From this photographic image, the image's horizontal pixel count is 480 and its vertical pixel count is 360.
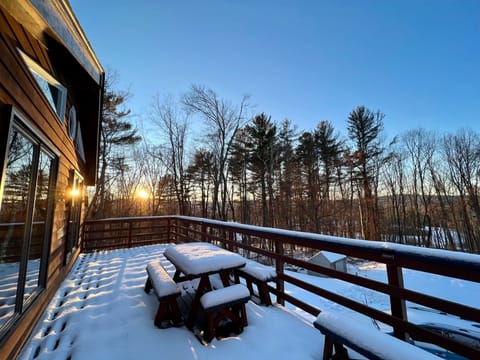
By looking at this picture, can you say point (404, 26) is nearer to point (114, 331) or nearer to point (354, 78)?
point (354, 78)

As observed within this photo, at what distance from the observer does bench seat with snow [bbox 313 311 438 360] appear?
111 centimetres

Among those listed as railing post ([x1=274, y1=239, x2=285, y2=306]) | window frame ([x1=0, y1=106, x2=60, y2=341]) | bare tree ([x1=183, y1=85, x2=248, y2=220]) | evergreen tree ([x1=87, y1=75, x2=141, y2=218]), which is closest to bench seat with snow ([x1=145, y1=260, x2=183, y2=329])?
window frame ([x1=0, y1=106, x2=60, y2=341])

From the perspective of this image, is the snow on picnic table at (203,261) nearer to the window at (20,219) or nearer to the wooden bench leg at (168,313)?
the wooden bench leg at (168,313)

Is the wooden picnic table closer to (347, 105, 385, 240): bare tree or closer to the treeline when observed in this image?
the treeline

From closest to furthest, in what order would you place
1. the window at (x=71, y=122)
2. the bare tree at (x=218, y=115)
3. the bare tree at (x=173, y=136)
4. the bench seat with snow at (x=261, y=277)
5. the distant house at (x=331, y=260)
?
the bench seat with snow at (x=261, y=277)
the window at (x=71, y=122)
the distant house at (x=331, y=260)
the bare tree at (x=218, y=115)
the bare tree at (x=173, y=136)

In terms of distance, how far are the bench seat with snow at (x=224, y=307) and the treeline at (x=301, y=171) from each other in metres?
10.2

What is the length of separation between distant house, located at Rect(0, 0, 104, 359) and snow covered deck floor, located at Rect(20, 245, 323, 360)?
23 centimetres

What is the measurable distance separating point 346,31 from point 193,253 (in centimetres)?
846

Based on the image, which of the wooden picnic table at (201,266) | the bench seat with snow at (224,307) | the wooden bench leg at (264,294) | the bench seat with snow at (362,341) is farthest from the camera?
the wooden bench leg at (264,294)

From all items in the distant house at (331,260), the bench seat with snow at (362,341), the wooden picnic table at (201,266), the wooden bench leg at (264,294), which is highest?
the wooden picnic table at (201,266)

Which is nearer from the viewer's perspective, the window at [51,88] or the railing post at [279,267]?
the window at [51,88]

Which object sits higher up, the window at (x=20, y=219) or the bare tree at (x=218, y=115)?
the bare tree at (x=218, y=115)

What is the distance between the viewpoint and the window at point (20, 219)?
1.58m

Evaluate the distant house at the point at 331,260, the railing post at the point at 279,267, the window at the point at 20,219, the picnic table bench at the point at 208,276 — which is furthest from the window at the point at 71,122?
the distant house at the point at 331,260
